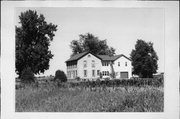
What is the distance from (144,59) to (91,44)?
698 mm

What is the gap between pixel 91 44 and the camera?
9.16m

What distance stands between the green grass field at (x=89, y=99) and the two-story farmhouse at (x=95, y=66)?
0.60 feet

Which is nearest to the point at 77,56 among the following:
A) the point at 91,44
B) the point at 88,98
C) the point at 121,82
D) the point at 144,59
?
the point at 91,44

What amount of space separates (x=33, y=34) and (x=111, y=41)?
993 millimetres

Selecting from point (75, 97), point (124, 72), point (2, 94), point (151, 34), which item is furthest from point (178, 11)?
point (2, 94)

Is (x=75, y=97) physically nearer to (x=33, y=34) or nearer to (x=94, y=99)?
(x=94, y=99)

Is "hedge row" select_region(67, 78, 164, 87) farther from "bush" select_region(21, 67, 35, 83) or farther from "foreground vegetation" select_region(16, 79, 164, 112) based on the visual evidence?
"bush" select_region(21, 67, 35, 83)

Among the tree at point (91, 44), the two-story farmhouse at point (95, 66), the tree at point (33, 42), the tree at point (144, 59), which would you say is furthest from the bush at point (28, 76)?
the tree at point (144, 59)

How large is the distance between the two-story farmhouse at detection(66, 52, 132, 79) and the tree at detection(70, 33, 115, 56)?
2.2 inches

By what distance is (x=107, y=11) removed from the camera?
9.11 meters

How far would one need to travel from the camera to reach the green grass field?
29.9 ft

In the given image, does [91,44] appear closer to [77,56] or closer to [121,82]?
[77,56]

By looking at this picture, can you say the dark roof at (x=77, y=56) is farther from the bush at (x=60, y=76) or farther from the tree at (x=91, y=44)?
the bush at (x=60, y=76)

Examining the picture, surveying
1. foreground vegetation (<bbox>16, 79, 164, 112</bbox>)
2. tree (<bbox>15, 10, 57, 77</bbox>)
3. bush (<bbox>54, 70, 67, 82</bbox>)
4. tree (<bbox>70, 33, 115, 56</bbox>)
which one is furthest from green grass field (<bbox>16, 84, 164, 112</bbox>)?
tree (<bbox>70, 33, 115, 56</bbox>)
